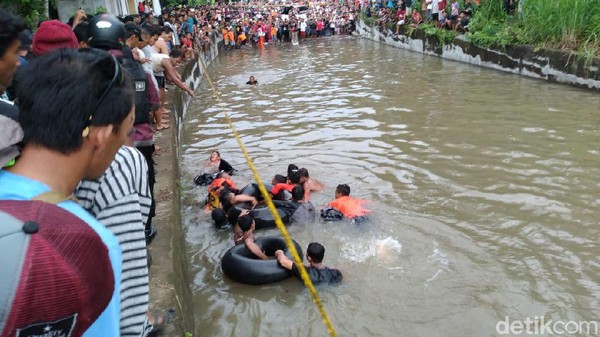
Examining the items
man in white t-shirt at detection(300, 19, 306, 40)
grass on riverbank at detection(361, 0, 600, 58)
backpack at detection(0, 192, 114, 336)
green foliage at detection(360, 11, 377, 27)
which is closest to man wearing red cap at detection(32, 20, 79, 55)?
backpack at detection(0, 192, 114, 336)

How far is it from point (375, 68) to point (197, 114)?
7.93 metres

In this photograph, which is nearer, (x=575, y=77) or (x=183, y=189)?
(x=183, y=189)

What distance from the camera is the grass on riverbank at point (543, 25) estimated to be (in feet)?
40.9

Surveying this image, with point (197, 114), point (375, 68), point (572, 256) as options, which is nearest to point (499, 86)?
point (375, 68)

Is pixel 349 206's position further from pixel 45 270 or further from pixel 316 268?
pixel 45 270

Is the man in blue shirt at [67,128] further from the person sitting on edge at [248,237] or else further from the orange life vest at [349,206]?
the orange life vest at [349,206]

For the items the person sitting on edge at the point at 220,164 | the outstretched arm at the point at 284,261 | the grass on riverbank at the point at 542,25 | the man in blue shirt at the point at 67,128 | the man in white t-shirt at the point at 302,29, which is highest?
the man in blue shirt at the point at 67,128

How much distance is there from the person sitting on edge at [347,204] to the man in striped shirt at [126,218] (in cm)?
489

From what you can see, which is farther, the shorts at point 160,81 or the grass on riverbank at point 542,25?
the grass on riverbank at point 542,25

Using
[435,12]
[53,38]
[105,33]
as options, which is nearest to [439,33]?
[435,12]

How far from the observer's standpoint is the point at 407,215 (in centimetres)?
657

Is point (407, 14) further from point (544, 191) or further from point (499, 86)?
point (544, 191)

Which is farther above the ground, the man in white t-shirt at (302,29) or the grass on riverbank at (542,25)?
the grass on riverbank at (542,25)

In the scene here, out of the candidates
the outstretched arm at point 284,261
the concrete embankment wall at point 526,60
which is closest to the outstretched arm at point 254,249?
the outstretched arm at point 284,261
